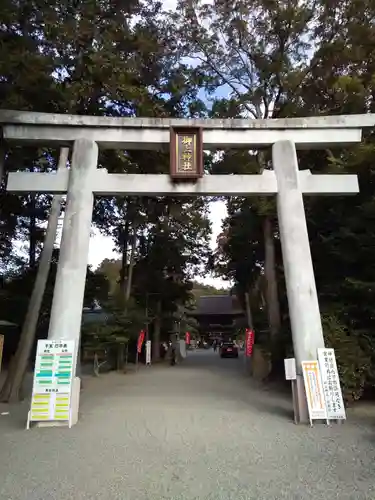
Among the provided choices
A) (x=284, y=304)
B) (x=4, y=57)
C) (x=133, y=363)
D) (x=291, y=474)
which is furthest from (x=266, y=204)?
(x=133, y=363)

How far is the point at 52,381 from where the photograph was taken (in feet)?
24.3

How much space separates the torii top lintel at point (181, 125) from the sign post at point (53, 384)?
4269 mm

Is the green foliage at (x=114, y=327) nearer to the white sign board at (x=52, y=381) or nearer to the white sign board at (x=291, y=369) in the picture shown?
the white sign board at (x=52, y=381)

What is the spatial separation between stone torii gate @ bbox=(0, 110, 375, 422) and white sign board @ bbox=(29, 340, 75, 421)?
1389mm

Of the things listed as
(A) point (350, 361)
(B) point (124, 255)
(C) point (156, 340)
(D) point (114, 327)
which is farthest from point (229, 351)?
(A) point (350, 361)

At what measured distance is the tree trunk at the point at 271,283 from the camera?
1411cm

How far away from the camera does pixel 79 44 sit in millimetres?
10578

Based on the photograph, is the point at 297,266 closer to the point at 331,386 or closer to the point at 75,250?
the point at 331,386

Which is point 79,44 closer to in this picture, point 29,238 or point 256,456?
point 256,456

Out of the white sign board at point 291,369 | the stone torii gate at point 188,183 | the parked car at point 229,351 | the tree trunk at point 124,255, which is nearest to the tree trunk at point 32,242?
the tree trunk at point 124,255

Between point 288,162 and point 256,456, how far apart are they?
5.82 m

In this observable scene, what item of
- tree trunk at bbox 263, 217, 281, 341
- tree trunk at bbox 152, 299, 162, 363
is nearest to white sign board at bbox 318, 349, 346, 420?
tree trunk at bbox 263, 217, 281, 341

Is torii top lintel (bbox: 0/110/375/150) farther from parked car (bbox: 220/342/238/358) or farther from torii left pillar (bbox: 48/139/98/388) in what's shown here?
parked car (bbox: 220/342/238/358)

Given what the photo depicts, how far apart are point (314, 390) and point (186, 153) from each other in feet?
17.1
